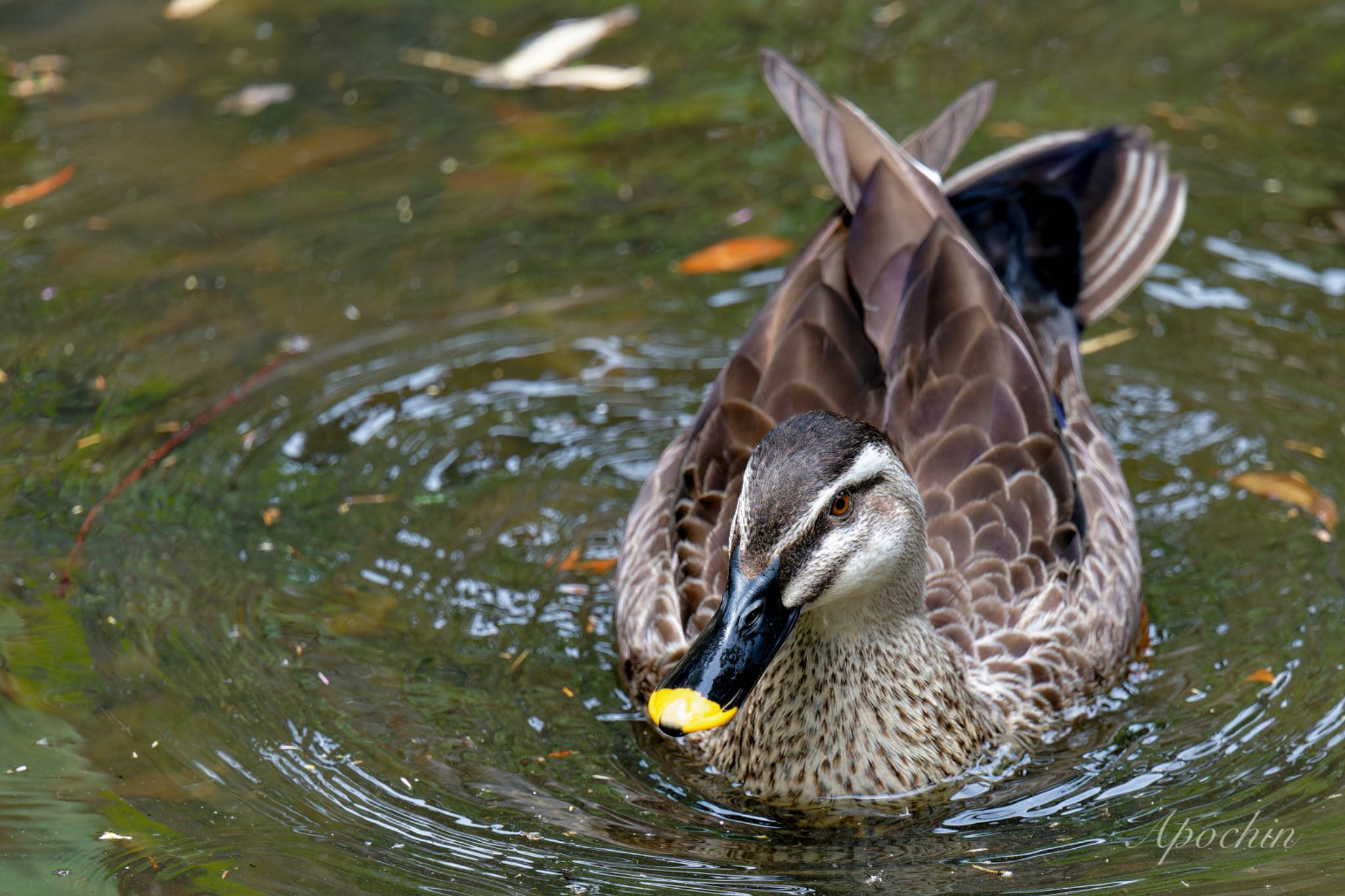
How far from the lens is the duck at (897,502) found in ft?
14.7

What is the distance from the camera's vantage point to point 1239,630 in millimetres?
5770

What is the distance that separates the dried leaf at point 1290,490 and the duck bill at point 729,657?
2.82 m

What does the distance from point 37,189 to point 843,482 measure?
566 cm

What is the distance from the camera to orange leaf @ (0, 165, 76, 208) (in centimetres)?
834

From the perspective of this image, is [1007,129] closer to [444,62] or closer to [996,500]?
[444,62]

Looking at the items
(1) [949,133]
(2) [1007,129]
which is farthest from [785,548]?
(2) [1007,129]

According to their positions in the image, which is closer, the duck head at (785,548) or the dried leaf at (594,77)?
the duck head at (785,548)

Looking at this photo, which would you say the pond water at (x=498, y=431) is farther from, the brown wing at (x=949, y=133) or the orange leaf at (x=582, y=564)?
the brown wing at (x=949, y=133)

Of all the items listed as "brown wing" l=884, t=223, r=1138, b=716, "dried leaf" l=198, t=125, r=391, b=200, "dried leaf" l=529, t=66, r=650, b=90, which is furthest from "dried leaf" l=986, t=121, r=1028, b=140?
"dried leaf" l=198, t=125, r=391, b=200

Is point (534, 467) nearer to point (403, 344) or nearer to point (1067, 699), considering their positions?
point (403, 344)

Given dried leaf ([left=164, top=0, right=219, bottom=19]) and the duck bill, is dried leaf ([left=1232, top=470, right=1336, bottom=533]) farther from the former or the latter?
dried leaf ([left=164, top=0, right=219, bottom=19])

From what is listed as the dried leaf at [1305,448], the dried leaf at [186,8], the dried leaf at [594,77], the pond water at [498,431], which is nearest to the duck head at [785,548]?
the pond water at [498,431]

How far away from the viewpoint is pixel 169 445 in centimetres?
672

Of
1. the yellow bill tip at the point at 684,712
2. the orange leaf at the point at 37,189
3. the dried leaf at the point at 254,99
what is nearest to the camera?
the yellow bill tip at the point at 684,712
